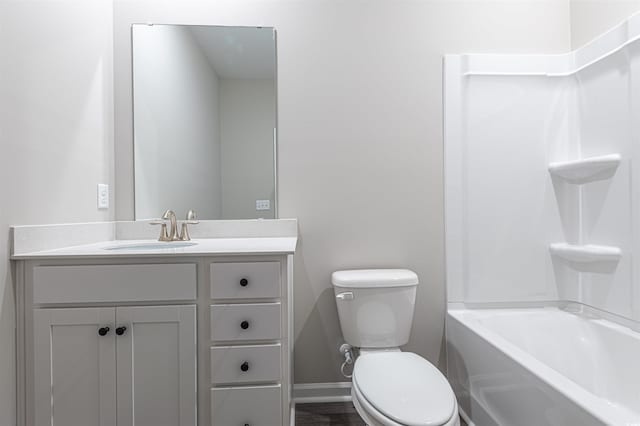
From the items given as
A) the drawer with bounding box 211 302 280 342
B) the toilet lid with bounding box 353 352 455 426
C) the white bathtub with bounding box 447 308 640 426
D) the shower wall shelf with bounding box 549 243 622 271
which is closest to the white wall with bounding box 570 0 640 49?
the shower wall shelf with bounding box 549 243 622 271

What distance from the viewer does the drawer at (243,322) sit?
138 cm

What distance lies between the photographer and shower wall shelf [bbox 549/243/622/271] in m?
1.72

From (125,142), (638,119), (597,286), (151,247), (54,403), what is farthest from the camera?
(125,142)

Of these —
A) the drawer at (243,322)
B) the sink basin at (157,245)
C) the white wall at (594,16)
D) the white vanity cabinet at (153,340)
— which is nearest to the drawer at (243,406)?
the white vanity cabinet at (153,340)

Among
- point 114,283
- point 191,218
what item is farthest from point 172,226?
point 114,283

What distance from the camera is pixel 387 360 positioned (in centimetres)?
152

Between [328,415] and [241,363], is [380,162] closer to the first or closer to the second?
A: [241,363]

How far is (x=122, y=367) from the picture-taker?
4.44 feet

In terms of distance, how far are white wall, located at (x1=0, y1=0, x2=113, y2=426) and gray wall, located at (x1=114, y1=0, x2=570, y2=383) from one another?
0.22m

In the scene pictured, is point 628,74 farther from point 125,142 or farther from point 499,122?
point 125,142

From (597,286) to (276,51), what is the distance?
76.4 inches

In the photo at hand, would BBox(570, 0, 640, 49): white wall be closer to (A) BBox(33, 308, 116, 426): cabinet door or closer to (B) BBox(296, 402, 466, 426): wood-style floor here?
(B) BBox(296, 402, 466, 426): wood-style floor

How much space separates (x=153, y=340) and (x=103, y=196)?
0.84 m

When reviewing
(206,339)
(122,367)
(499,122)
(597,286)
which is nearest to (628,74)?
(499,122)
